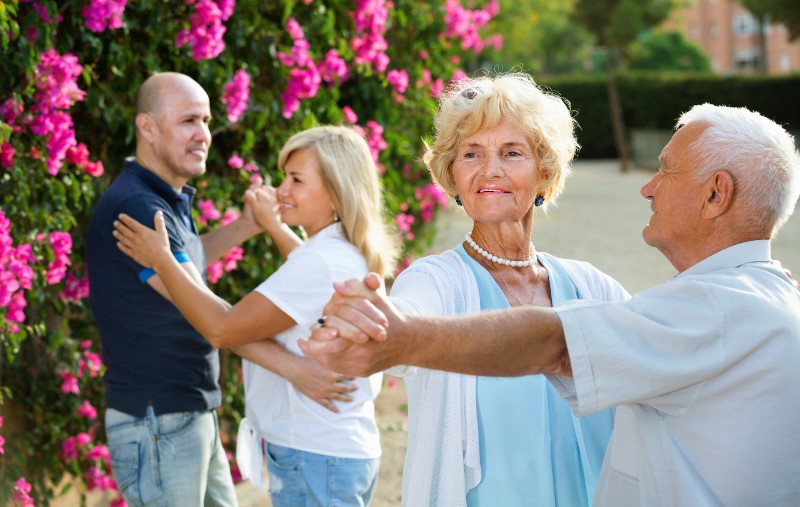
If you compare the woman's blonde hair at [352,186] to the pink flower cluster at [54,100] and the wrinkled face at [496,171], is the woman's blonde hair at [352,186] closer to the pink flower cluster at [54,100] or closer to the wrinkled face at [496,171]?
the wrinkled face at [496,171]

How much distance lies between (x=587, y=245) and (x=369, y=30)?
8.47 metres

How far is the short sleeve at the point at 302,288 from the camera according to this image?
3027mm

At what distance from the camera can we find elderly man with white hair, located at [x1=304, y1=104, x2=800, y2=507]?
1.60 meters

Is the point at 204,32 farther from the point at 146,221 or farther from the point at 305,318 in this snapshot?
the point at 305,318

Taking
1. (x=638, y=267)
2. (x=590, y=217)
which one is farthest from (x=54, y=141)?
(x=590, y=217)

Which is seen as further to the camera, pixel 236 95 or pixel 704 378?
pixel 236 95

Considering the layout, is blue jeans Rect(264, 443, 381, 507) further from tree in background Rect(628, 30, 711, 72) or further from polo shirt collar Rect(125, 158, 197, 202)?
tree in background Rect(628, 30, 711, 72)

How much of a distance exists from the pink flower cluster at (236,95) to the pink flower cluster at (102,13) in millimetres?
778

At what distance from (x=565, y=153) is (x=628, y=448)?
100 centimetres

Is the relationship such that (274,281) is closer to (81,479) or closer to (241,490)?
(81,479)

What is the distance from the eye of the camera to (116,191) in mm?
3240

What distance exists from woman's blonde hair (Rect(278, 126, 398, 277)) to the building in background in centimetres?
7798

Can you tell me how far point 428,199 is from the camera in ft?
24.2

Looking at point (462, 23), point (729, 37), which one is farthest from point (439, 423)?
point (729, 37)
